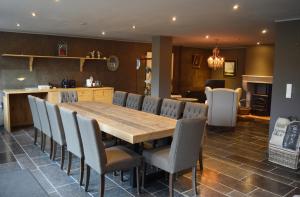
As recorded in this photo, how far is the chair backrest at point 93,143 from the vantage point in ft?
8.99

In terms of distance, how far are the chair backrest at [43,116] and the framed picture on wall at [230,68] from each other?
825 cm

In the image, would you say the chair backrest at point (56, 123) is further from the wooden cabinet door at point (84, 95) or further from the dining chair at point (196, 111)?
the wooden cabinet door at point (84, 95)

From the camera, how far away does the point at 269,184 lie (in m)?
3.50

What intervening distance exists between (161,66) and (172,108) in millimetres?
2644

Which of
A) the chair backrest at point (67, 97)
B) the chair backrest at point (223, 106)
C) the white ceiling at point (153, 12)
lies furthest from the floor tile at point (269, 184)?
the chair backrest at point (67, 97)

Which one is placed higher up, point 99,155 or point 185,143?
point 185,143

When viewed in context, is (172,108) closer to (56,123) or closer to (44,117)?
(56,123)

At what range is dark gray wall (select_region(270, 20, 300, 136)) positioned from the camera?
4.25m

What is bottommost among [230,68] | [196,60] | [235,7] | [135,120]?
[135,120]

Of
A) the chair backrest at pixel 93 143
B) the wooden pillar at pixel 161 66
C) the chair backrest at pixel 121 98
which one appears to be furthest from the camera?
the wooden pillar at pixel 161 66

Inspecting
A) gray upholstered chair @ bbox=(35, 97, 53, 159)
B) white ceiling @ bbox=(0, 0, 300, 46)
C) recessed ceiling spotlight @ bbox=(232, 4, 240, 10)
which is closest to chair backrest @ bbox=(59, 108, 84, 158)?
gray upholstered chair @ bbox=(35, 97, 53, 159)

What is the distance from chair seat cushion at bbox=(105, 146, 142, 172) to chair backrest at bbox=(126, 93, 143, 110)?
1925mm

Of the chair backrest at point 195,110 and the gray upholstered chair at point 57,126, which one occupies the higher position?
the chair backrest at point 195,110

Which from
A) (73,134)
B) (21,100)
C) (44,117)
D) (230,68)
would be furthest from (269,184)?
(230,68)
